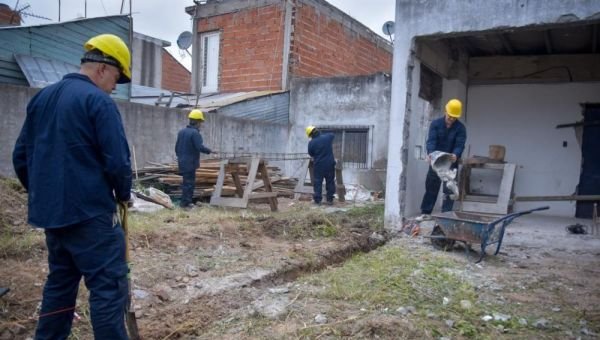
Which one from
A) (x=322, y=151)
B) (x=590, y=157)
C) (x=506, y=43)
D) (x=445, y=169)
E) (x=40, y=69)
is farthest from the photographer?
(x=40, y=69)

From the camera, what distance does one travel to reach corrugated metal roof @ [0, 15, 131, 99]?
1021cm

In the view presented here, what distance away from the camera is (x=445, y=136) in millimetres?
7141

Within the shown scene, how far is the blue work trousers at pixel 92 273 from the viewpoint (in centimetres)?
259

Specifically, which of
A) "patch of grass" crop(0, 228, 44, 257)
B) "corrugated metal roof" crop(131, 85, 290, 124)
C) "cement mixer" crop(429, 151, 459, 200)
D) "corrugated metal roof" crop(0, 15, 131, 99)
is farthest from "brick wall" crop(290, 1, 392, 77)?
"patch of grass" crop(0, 228, 44, 257)

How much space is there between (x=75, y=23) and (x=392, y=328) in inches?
452

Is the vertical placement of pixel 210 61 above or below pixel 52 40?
above

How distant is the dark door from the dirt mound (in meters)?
9.33

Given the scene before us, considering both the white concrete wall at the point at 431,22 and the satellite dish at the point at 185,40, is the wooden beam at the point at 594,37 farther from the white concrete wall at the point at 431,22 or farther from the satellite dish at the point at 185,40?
the satellite dish at the point at 185,40

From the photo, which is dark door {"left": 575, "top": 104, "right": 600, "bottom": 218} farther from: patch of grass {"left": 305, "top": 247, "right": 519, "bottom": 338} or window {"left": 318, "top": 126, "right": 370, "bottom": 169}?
window {"left": 318, "top": 126, "right": 370, "bottom": 169}

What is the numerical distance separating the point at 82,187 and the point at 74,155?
19 cm

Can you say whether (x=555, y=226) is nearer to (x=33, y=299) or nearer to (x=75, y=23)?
(x=33, y=299)

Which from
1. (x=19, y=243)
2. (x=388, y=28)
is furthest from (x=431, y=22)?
(x=388, y=28)

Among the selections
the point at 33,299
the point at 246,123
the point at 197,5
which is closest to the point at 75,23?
the point at 246,123

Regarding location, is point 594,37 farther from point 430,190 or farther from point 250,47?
point 250,47
